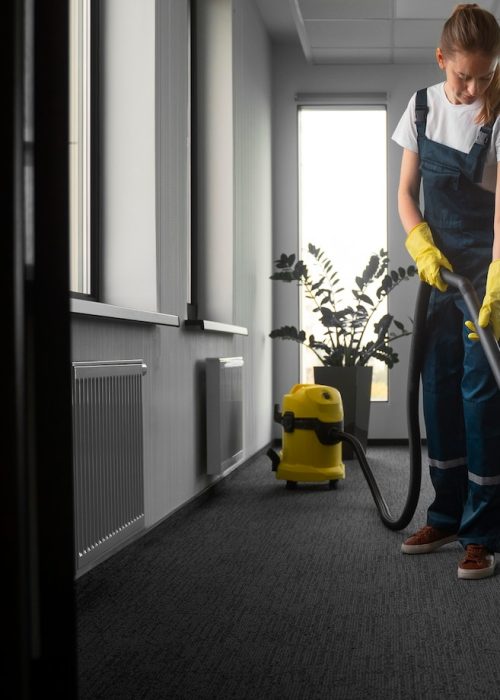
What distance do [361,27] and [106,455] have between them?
10.9 ft

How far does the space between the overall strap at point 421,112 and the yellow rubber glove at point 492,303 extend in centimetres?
42

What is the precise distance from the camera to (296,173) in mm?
4984

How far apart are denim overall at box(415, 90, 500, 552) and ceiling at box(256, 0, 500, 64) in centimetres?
230

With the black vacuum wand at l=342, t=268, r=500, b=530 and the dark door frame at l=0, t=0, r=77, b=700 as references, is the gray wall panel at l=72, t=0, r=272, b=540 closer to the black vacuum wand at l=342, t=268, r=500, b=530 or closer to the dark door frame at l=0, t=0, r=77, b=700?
the black vacuum wand at l=342, t=268, r=500, b=530

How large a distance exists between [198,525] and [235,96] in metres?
1.87

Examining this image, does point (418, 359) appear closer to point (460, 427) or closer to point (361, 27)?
point (460, 427)

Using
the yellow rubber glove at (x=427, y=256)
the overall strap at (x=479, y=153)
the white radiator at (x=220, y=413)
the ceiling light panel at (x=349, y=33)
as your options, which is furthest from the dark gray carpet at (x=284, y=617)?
the ceiling light panel at (x=349, y=33)

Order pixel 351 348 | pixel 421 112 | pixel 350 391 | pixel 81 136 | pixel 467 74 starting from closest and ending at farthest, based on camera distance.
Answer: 1. pixel 467 74
2. pixel 421 112
3. pixel 81 136
4. pixel 350 391
5. pixel 351 348

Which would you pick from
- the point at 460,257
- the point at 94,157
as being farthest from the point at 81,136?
the point at 460,257

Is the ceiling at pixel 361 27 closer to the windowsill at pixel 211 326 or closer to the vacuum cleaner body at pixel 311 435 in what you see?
the windowsill at pixel 211 326

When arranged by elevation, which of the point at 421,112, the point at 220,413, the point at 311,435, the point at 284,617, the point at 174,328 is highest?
the point at 421,112

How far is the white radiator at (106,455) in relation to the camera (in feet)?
5.39

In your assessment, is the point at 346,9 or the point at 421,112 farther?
the point at 346,9

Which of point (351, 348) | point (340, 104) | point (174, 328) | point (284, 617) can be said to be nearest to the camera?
point (284, 617)
